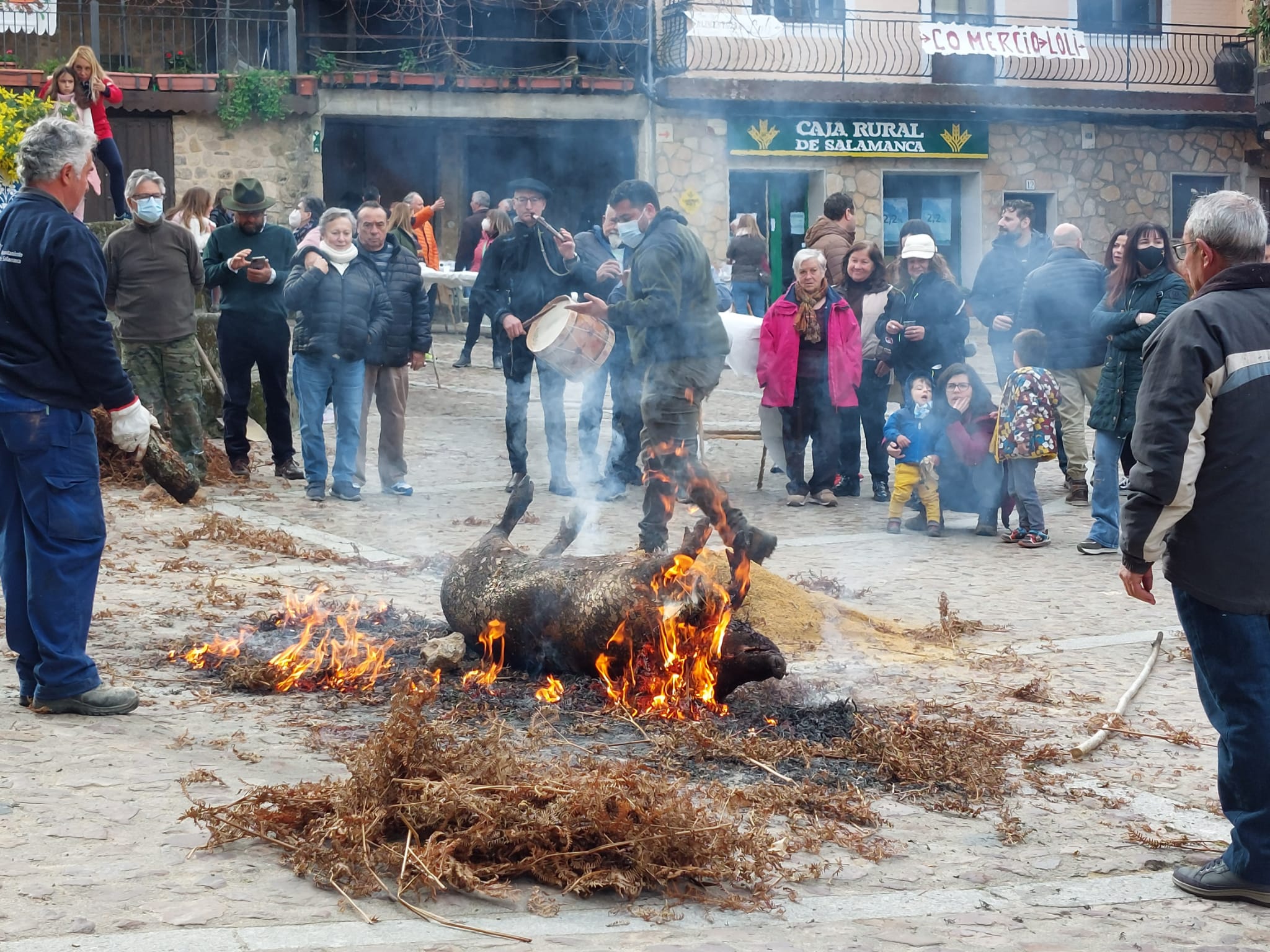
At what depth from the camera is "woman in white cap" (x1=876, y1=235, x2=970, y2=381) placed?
1021 cm

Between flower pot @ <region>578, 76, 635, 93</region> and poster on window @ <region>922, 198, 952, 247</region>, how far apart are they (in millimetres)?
5504

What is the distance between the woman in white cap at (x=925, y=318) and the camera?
33.5ft

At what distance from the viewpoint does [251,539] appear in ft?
27.7

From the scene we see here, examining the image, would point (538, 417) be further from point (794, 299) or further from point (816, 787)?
point (816, 787)

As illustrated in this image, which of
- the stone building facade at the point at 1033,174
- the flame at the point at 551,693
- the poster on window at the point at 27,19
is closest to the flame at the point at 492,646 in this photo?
the flame at the point at 551,693

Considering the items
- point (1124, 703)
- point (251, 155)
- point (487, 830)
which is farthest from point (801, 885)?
point (251, 155)

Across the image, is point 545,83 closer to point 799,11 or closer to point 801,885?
point 799,11

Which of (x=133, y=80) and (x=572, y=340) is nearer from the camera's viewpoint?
(x=572, y=340)

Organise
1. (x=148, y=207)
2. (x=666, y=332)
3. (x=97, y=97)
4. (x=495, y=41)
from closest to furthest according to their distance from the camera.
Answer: (x=666, y=332) → (x=148, y=207) → (x=97, y=97) → (x=495, y=41)

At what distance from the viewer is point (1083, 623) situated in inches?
278

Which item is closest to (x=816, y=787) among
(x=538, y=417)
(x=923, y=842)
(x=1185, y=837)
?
(x=923, y=842)

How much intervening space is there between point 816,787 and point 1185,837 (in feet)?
3.48

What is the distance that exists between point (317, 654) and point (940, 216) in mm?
20134

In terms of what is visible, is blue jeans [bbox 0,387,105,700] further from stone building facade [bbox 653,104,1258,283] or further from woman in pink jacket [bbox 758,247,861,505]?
stone building facade [bbox 653,104,1258,283]
